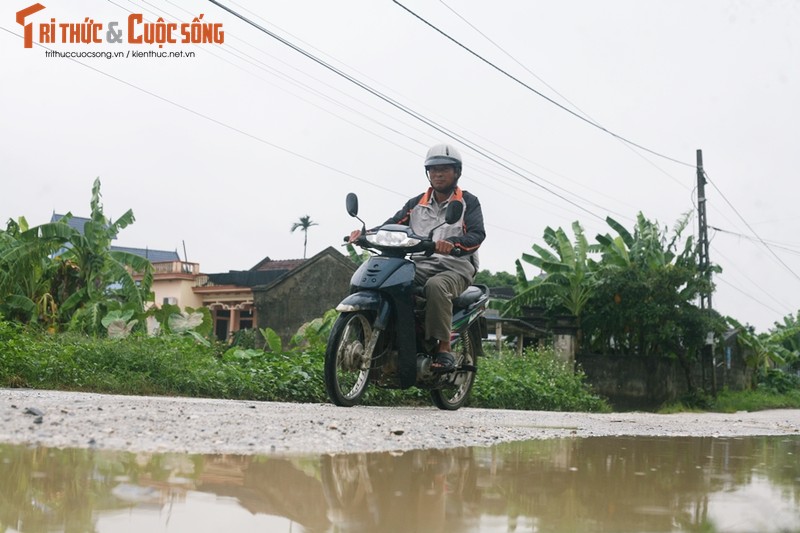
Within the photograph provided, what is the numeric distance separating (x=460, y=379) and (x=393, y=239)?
1.77 metres

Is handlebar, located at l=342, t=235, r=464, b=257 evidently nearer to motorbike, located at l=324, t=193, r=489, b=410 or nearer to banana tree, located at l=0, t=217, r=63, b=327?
motorbike, located at l=324, t=193, r=489, b=410

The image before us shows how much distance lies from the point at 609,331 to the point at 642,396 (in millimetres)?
2081

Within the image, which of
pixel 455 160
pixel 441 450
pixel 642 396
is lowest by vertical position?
pixel 642 396

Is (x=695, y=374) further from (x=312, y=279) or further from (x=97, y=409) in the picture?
(x=97, y=409)

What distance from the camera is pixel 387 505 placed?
2.55 m

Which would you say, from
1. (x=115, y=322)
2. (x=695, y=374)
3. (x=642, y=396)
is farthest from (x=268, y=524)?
(x=695, y=374)

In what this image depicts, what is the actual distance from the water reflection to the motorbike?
2323mm

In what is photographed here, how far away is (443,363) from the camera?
6.42m

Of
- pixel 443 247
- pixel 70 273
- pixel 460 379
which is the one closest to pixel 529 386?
pixel 460 379

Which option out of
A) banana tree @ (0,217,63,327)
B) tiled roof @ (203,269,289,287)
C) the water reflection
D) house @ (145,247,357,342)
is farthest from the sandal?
tiled roof @ (203,269,289,287)

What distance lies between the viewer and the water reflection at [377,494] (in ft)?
7.28

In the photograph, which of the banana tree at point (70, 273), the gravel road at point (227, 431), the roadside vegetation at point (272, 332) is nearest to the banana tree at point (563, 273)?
the roadside vegetation at point (272, 332)

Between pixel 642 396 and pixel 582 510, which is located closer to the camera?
pixel 582 510

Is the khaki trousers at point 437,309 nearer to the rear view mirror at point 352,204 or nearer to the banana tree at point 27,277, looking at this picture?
the rear view mirror at point 352,204
